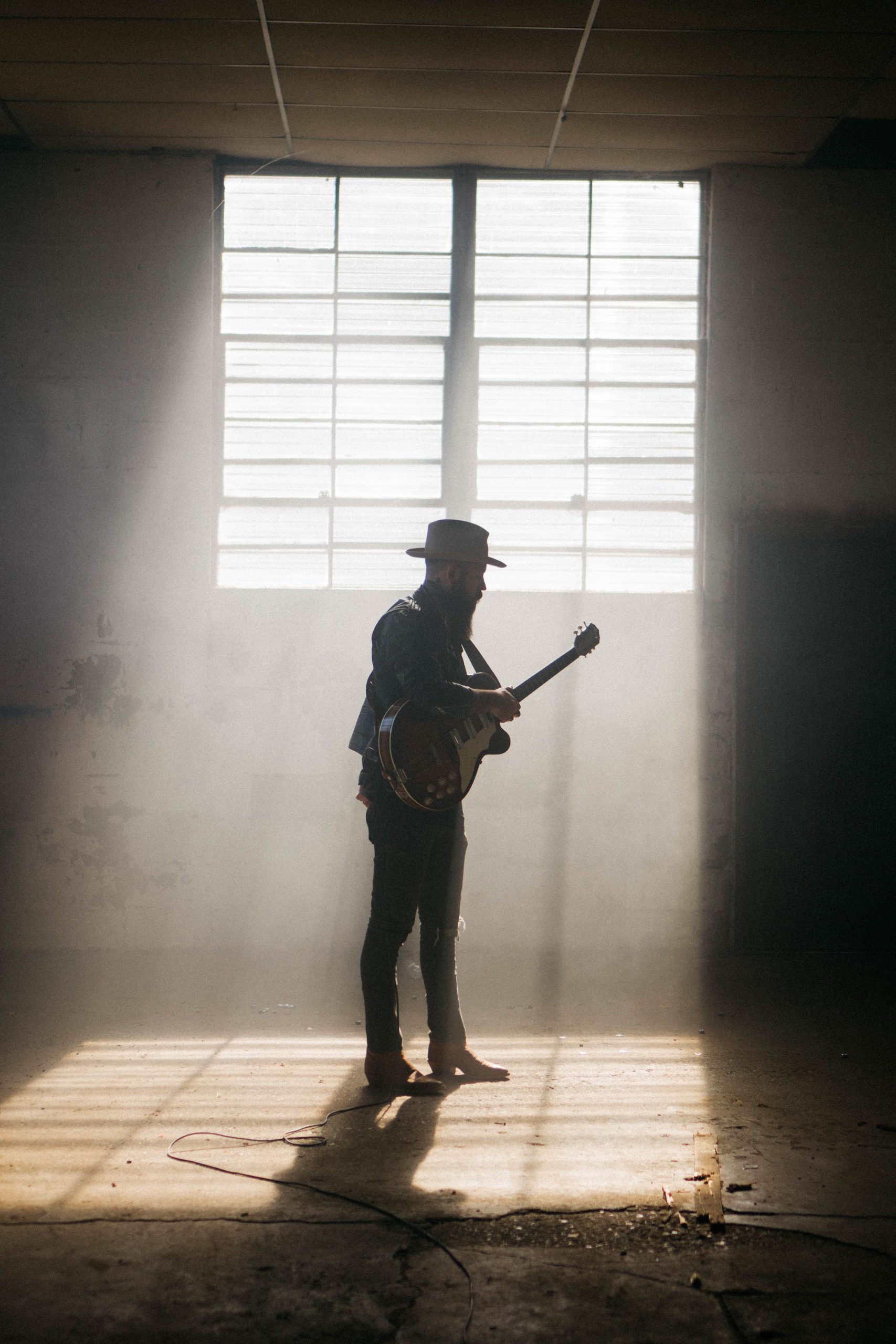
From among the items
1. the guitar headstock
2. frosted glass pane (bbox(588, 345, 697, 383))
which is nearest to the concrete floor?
the guitar headstock

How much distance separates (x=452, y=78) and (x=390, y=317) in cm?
100

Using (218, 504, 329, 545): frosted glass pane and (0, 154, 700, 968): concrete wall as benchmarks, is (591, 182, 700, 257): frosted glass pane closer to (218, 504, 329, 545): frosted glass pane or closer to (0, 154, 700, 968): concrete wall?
(0, 154, 700, 968): concrete wall

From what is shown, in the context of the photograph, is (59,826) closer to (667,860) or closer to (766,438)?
(667,860)

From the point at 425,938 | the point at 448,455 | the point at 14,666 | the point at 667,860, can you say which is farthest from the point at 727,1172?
the point at 14,666

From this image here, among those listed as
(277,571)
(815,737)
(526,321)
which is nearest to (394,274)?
(526,321)

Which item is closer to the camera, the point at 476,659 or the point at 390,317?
the point at 476,659

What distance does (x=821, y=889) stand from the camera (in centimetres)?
449

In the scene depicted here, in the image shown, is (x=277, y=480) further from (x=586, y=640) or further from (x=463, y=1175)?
(x=463, y=1175)

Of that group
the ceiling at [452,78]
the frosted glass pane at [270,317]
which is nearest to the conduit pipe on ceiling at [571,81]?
the ceiling at [452,78]

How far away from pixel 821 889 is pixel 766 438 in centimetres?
199

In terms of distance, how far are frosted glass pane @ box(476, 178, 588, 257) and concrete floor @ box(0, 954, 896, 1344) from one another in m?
3.26

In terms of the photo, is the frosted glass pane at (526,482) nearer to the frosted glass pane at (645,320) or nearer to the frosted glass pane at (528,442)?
the frosted glass pane at (528,442)

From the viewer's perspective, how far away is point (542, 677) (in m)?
3.19

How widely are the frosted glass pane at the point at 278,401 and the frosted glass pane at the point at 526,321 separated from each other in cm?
76
